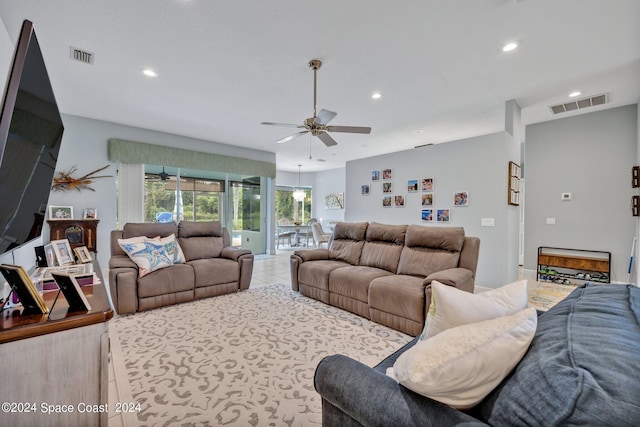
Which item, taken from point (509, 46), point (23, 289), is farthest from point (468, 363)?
point (509, 46)

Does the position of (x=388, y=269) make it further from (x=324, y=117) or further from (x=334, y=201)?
(x=334, y=201)

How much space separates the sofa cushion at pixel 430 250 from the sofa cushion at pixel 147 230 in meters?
3.10

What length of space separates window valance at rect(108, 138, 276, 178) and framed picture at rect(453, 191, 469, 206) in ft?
14.5

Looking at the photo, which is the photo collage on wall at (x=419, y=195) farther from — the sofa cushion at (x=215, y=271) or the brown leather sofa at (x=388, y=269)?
the sofa cushion at (x=215, y=271)

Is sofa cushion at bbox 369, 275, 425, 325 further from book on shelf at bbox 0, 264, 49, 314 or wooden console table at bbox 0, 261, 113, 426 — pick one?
book on shelf at bbox 0, 264, 49, 314

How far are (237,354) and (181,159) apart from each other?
4.70 meters

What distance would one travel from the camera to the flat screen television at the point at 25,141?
1086 millimetres

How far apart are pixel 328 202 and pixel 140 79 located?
763 cm

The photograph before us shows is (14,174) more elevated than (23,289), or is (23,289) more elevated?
(14,174)

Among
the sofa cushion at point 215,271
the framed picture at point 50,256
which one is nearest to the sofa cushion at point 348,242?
the sofa cushion at point 215,271

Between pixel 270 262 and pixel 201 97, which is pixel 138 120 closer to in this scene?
pixel 201 97

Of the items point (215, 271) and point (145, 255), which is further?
point (215, 271)

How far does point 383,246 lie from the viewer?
365 centimetres

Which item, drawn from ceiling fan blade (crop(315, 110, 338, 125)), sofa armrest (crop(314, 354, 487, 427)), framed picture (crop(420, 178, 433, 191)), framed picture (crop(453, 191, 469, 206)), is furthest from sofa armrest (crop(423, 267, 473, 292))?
framed picture (crop(420, 178, 433, 191))
